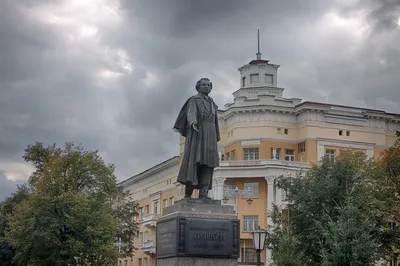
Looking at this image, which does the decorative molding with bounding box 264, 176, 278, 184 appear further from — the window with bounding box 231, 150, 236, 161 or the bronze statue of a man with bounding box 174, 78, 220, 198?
the bronze statue of a man with bounding box 174, 78, 220, 198

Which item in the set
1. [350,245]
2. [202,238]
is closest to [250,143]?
[350,245]

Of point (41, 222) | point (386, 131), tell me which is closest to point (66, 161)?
point (41, 222)

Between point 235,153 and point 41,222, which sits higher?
point 235,153

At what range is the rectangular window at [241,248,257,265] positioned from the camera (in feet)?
226

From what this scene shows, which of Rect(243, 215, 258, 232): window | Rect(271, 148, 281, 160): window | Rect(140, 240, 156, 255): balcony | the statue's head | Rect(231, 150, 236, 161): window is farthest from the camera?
Rect(140, 240, 156, 255): balcony

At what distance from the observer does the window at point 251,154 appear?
7194 centimetres

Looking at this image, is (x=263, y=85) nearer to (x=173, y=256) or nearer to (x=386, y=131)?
(x=386, y=131)

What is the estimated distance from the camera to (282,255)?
38438 mm

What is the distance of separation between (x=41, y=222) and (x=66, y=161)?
5.47m

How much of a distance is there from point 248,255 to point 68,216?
23657mm

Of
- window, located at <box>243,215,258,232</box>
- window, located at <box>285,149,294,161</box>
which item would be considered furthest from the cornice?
window, located at <box>285,149,294,161</box>

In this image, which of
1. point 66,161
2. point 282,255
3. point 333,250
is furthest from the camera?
point 66,161

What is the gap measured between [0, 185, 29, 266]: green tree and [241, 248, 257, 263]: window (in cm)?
2238

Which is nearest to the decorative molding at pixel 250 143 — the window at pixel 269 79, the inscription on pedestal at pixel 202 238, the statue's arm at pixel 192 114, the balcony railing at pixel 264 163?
the balcony railing at pixel 264 163
